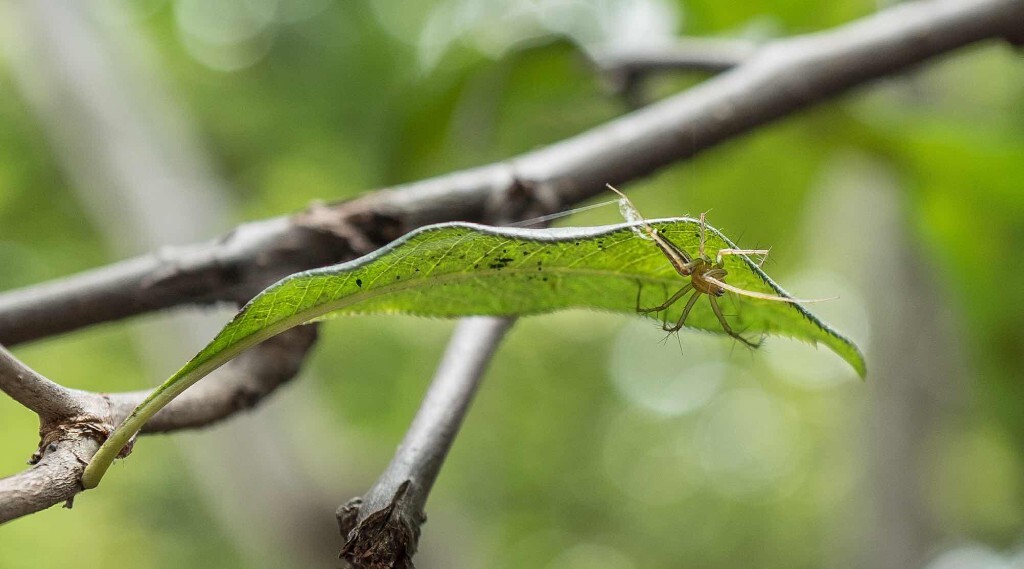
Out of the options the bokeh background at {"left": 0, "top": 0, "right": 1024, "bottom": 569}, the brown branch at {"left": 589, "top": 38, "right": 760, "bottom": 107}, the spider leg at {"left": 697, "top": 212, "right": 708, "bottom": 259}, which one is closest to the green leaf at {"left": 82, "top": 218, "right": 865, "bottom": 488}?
the spider leg at {"left": 697, "top": 212, "right": 708, "bottom": 259}

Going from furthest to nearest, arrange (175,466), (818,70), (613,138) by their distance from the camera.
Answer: (175,466), (818,70), (613,138)

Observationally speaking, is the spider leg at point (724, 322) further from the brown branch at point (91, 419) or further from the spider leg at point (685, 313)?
the brown branch at point (91, 419)

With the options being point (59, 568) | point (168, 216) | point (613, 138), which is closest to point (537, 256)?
point (613, 138)

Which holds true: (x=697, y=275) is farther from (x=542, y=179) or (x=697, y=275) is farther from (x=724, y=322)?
(x=542, y=179)

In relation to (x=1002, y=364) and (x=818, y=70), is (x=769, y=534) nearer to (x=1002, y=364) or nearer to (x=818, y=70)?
(x=1002, y=364)

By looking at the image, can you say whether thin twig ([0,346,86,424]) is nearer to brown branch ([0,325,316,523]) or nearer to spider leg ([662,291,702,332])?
brown branch ([0,325,316,523])

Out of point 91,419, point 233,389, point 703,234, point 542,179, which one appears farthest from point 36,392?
point 542,179
